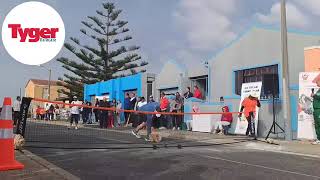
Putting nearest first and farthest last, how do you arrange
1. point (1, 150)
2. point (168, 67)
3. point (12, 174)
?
point (12, 174) → point (1, 150) → point (168, 67)

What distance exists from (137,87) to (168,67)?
4.20 meters

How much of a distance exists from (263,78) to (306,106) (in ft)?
6.34

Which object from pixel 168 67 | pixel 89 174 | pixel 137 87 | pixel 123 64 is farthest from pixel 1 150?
pixel 123 64

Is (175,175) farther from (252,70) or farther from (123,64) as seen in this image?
(123,64)

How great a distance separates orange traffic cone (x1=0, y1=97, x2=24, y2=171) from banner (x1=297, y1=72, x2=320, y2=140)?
11.0 metres

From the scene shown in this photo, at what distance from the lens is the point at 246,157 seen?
37.1 ft

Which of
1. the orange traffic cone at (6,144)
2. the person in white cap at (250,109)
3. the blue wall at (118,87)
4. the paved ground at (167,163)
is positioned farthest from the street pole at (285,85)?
the blue wall at (118,87)

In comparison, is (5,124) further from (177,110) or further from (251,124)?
(177,110)

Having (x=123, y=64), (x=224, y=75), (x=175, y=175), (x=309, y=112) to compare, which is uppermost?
(x=123, y=64)

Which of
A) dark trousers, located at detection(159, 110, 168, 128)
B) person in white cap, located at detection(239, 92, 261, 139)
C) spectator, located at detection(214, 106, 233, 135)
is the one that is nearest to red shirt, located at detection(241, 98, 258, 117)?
person in white cap, located at detection(239, 92, 261, 139)

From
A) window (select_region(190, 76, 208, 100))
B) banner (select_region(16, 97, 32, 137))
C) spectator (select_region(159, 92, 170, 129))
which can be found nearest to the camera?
banner (select_region(16, 97, 32, 137))

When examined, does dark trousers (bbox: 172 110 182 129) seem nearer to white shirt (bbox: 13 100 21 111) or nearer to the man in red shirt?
the man in red shirt

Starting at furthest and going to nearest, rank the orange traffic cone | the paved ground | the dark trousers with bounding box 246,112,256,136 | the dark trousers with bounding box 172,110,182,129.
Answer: the dark trousers with bounding box 172,110,182,129
the dark trousers with bounding box 246,112,256,136
the paved ground
the orange traffic cone

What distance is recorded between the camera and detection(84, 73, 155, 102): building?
106 feet
